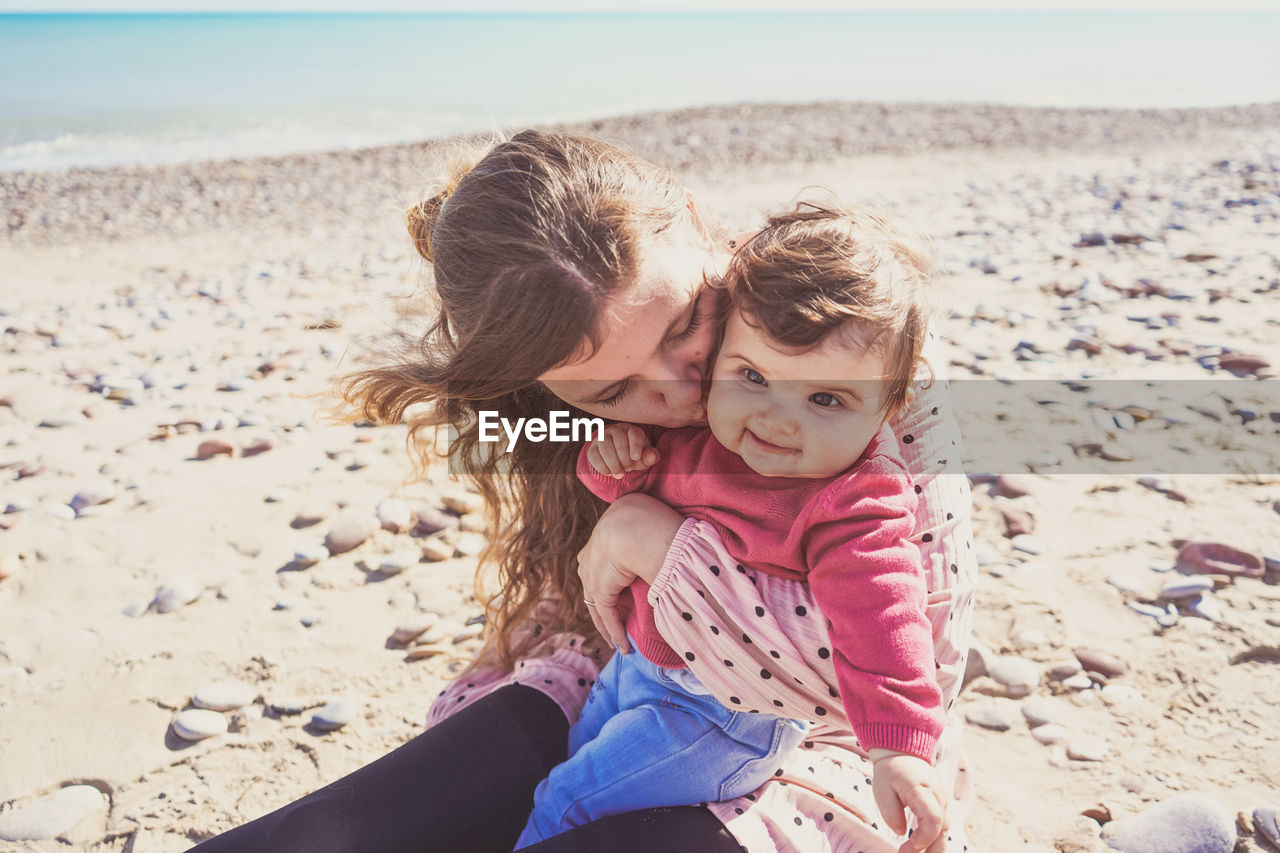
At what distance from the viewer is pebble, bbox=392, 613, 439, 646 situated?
3.04 metres

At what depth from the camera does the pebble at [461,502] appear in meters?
3.79

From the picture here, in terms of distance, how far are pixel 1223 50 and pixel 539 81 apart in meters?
28.9

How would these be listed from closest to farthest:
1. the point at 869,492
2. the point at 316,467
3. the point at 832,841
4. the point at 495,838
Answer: the point at 869,492
the point at 832,841
the point at 495,838
the point at 316,467

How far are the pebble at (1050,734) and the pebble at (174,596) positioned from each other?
9.29ft

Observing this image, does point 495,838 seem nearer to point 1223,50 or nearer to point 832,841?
point 832,841

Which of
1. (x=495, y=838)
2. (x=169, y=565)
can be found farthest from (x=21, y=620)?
(x=495, y=838)

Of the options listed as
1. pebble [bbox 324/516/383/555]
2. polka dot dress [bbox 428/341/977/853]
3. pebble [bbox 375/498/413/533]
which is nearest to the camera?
polka dot dress [bbox 428/341/977/853]

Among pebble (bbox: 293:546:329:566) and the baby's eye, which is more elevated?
the baby's eye

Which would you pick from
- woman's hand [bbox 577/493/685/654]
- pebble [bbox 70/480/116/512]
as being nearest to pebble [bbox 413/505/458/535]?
pebble [bbox 70/480/116/512]

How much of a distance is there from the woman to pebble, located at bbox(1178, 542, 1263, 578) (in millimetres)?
1559

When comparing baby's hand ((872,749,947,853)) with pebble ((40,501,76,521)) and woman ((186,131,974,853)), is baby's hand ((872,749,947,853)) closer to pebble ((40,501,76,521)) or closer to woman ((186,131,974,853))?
woman ((186,131,974,853))

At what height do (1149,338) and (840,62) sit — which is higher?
(840,62)

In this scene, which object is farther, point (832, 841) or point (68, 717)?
point (68, 717)

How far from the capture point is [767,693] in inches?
66.9
